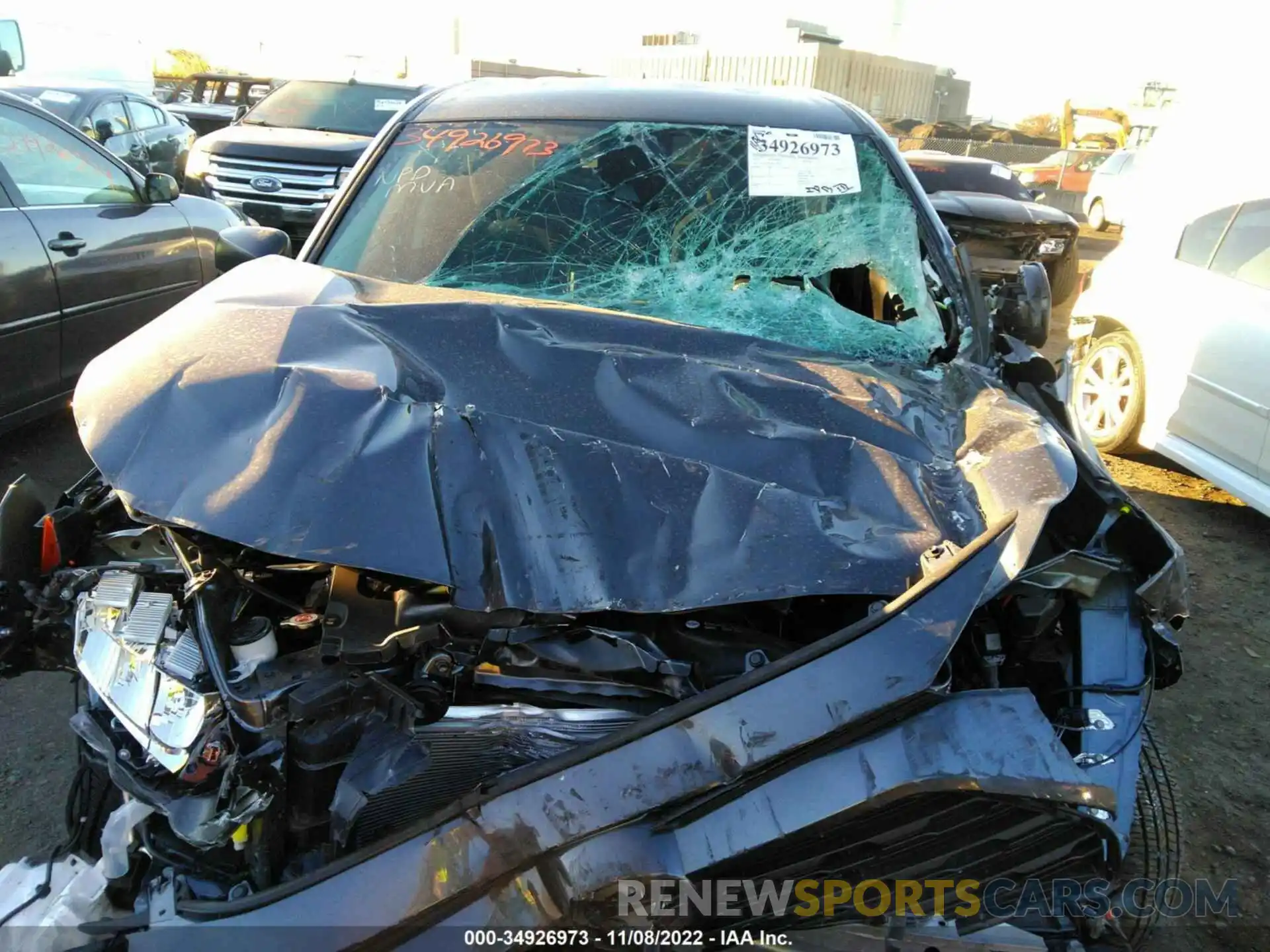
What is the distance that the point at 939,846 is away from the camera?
4.76ft

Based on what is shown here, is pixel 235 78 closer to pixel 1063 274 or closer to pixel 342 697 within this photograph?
pixel 1063 274

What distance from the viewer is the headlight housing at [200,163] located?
848 centimetres

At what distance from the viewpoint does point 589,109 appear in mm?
2961

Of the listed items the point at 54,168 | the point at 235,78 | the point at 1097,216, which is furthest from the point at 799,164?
the point at 1097,216

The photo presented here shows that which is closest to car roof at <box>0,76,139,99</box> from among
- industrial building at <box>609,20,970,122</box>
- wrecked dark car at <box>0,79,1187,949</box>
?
wrecked dark car at <box>0,79,1187,949</box>

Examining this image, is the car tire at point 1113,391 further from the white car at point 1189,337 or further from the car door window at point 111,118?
the car door window at point 111,118

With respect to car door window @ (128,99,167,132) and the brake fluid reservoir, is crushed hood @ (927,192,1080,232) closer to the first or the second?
the brake fluid reservoir

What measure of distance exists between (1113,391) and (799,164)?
130 inches

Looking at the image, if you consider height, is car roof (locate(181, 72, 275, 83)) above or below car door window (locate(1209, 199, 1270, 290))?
below

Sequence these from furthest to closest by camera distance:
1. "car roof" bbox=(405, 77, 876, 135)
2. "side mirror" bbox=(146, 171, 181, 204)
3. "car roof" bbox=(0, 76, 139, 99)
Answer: "car roof" bbox=(0, 76, 139, 99)
"side mirror" bbox=(146, 171, 181, 204)
"car roof" bbox=(405, 77, 876, 135)

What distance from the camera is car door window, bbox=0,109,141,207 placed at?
4105 mm

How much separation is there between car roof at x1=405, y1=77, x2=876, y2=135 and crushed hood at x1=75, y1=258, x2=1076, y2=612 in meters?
1.10

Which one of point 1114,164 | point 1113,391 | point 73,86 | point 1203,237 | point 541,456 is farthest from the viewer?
point 1114,164

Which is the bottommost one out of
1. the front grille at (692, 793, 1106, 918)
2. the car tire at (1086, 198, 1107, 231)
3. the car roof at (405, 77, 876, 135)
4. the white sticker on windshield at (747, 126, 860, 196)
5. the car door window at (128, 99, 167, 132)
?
the car tire at (1086, 198, 1107, 231)
